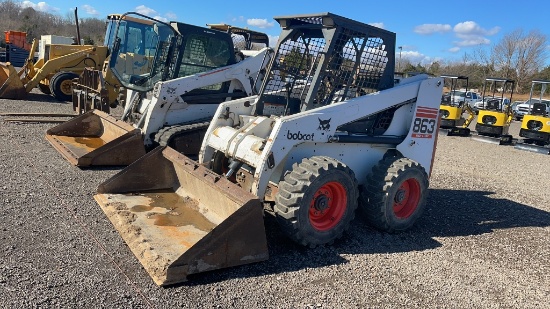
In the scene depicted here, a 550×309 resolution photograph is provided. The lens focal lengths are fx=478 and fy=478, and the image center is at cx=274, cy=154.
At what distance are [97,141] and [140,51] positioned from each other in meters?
1.90

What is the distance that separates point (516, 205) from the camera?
7.88 meters

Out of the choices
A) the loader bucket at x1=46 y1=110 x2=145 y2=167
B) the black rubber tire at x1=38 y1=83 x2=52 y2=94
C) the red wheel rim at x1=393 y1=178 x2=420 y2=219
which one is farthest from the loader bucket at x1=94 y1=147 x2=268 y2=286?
the black rubber tire at x1=38 y1=83 x2=52 y2=94

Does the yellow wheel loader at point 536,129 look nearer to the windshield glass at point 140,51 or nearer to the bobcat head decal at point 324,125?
the windshield glass at point 140,51

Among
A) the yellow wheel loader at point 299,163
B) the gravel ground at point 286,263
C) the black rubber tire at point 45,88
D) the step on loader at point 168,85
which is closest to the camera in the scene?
the gravel ground at point 286,263

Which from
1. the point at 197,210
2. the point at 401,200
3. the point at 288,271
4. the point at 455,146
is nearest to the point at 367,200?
the point at 401,200

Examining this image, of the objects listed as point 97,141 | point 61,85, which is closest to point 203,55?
point 97,141

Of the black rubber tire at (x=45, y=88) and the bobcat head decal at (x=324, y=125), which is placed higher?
the bobcat head decal at (x=324, y=125)

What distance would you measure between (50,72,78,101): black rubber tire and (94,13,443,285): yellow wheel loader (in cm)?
1184

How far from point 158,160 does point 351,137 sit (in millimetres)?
2362

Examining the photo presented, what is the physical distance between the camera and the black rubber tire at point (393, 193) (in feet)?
18.1

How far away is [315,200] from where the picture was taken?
492cm

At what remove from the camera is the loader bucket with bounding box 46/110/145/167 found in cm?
756

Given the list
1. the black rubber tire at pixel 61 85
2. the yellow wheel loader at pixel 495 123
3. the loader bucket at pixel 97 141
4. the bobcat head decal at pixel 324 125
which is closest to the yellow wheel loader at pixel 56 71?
the black rubber tire at pixel 61 85

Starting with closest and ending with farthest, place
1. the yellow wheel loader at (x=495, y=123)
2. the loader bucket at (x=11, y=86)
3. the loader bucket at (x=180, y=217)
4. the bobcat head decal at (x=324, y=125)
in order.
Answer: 1. the loader bucket at (x=180, y=217)
2. the bobcat head decal at (x=324, y=125)
3. the loader bucket at (x=11, y=86)
4. the yellow wheel loader at (x=495, y=123)
